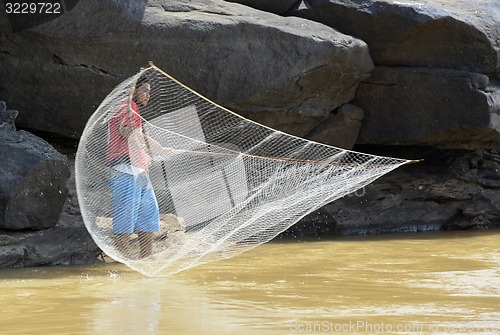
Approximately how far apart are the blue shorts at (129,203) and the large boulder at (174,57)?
2.27m

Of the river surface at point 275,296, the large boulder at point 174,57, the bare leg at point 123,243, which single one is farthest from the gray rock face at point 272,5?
the bare leg at point 123,243

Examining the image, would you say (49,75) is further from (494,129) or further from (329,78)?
(494,129)

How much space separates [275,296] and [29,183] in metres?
2.55

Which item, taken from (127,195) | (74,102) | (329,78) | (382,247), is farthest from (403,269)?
(74,102)

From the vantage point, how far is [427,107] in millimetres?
10562

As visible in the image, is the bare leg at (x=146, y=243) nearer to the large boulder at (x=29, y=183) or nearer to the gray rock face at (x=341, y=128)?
the large boulder at (x=29, y=183)

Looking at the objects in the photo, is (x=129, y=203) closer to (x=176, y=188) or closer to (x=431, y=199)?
(x=176, y=188)

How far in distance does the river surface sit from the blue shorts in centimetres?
39

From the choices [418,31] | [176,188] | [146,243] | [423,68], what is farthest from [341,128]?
[146,243]

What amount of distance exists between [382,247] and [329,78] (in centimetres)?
197

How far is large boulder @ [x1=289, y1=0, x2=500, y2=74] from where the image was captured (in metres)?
10.4

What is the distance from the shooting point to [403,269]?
25.3ft

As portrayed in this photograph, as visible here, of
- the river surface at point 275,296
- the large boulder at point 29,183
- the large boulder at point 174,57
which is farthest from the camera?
the large boulder at point 174,57

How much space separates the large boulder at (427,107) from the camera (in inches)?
409
